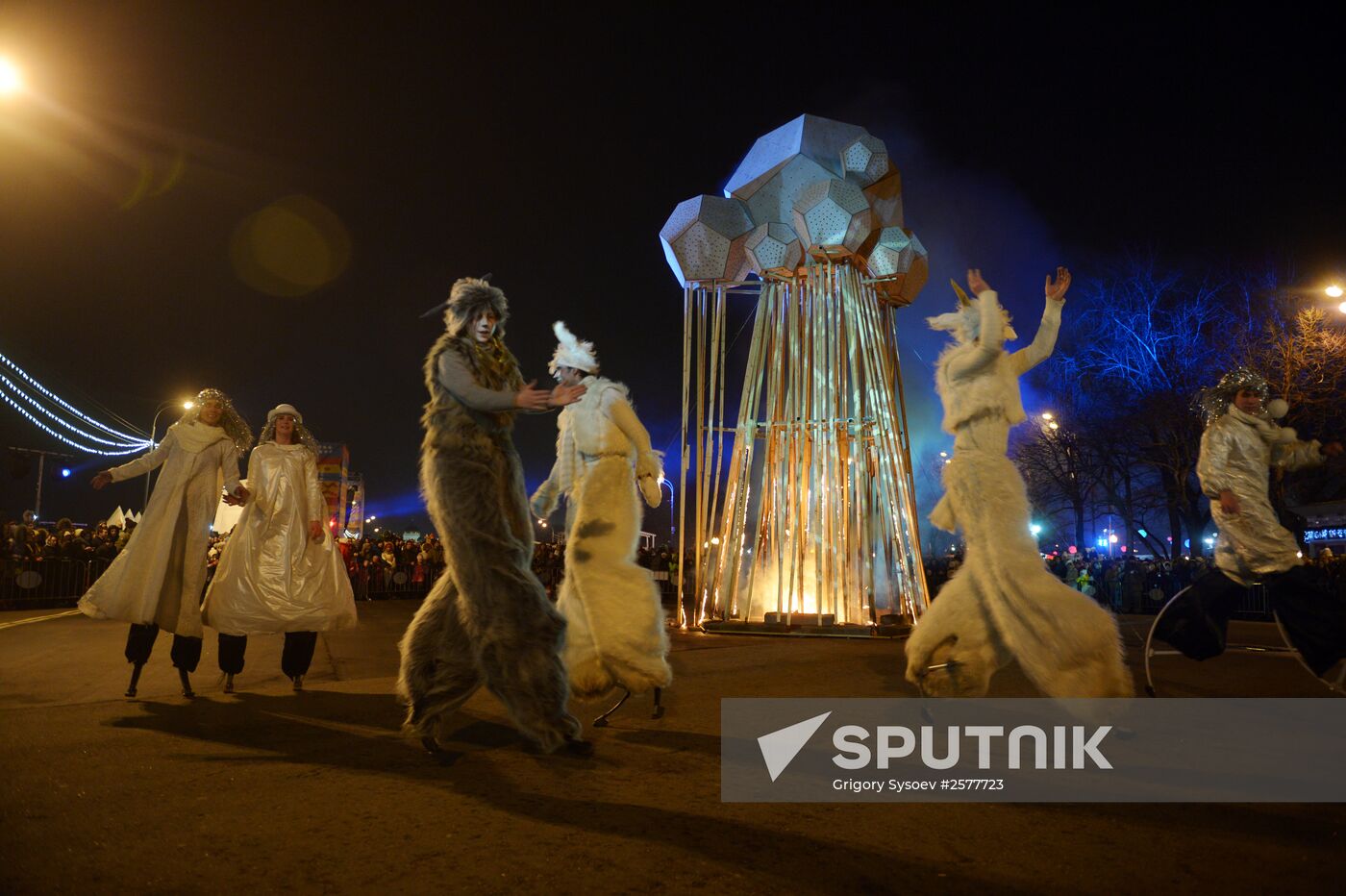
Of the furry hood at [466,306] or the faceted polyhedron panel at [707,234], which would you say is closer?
the furry hood at [466,306]

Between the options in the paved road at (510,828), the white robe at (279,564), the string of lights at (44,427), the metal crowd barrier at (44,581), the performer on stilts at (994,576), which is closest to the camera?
the paved road at (510,828)

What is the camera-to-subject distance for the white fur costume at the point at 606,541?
193 inches

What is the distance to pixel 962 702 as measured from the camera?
4.69 meters

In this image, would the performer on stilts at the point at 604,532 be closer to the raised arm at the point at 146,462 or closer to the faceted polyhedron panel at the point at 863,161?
the raised arm at the point at 146,462

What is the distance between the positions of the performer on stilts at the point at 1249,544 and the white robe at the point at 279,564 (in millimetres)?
4989

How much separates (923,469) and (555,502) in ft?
113

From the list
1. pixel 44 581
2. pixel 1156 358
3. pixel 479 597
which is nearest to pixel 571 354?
pixel 479 597

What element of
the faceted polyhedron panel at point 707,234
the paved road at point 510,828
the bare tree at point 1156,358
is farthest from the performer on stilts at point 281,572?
the bare tree at point 1156,358

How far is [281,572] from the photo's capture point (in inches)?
225

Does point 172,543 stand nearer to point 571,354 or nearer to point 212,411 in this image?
point 212,411

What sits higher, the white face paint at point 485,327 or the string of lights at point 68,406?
the string of lights at point 68,406

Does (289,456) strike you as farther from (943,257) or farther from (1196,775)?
(943,257)

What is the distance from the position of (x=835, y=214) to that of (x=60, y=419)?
6068cm

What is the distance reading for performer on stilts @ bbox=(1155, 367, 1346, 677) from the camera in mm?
4789
